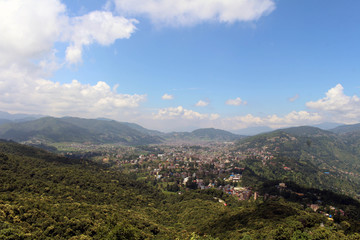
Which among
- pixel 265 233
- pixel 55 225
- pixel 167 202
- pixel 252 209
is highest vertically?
pixel 55 225

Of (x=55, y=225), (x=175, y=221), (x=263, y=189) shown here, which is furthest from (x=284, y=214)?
(x=55, y=225)

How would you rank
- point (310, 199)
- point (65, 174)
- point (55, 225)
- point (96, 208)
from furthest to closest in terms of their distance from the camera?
point (310, 199) → point (65, 174) → point (96, 208) → point (55, 225)

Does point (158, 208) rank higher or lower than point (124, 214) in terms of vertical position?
lower

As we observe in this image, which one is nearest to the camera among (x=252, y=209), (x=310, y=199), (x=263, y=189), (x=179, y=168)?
(x=252, y=209)

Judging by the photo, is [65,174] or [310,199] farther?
[310,199]

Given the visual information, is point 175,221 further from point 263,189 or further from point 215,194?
point 263,189

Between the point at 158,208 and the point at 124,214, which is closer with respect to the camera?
the point at 124,214

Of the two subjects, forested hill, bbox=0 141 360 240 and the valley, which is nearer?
forested hill, bbox=0 141 360 240

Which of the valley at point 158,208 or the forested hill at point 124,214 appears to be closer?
the forested hill at point 124,214
